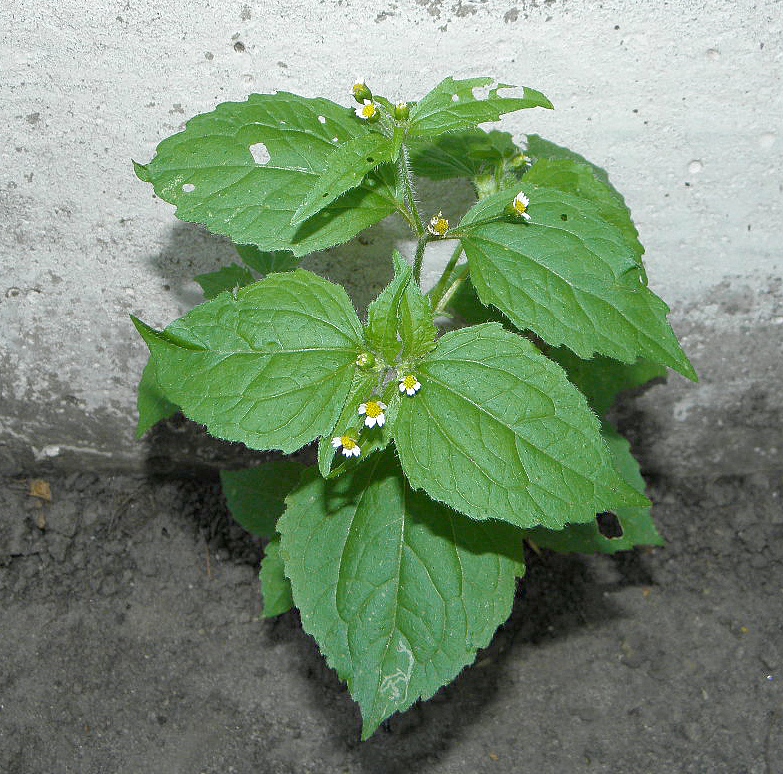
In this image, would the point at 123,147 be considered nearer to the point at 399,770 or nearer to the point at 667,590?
the point at 399,770

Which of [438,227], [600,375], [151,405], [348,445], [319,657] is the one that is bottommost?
[319,657]

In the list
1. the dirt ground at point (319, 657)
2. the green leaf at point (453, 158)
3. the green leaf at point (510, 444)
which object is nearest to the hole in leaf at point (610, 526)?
the dirt ground at point (319, 657)

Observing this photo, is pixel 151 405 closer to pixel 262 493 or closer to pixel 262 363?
pixel 262 493

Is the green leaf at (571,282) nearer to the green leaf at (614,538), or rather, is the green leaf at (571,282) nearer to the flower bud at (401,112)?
the flower bud at (401,112)

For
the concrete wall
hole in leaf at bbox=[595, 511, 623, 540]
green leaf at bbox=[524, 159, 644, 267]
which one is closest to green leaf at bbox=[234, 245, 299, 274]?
the concrete wall

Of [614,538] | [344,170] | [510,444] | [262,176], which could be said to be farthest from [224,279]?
[614,538]

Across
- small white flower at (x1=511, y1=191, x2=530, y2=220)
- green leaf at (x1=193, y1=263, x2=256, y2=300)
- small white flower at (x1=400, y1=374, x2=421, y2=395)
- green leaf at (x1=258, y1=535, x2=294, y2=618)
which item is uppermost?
small white flower at (x1=511, y1=191, x2=530, y2=220)

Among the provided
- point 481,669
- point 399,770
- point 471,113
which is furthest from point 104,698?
point 471,113

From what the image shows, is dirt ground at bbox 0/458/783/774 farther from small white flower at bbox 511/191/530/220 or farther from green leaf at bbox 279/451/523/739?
small white flower at bbox 511/191/530/220
